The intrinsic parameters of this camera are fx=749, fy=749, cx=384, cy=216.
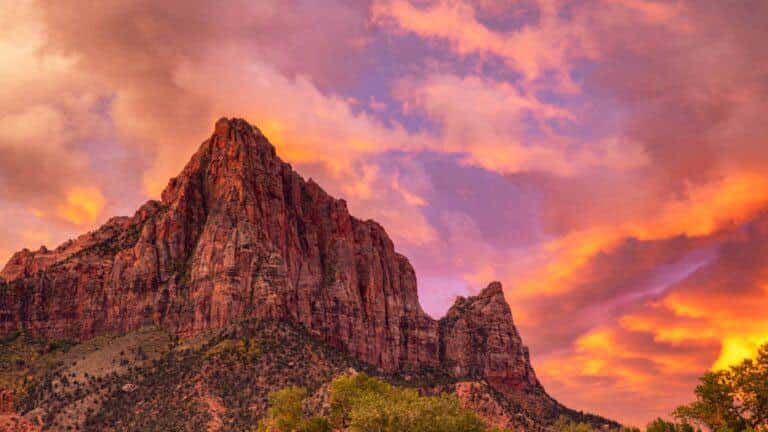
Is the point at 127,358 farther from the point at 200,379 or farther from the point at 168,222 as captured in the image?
the point at 168,222

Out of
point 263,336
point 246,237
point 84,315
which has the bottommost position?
point 263,336

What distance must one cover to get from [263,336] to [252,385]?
19.4 m

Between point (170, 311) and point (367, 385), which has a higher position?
point (170, 311)

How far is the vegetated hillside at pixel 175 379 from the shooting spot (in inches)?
5162

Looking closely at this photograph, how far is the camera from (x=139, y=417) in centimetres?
13350

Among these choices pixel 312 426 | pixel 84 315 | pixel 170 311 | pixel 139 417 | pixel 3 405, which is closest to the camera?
pixel 312 426

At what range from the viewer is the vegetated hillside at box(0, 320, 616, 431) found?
131125mm

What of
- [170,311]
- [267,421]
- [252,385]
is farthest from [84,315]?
[267,421]

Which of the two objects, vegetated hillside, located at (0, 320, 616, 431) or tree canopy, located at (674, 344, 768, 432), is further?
vegetated hillside, located at (0, 320, 616, 431)

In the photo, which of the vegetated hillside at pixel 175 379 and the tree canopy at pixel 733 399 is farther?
the vegetated hillside at pixel 175 379

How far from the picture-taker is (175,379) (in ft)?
467

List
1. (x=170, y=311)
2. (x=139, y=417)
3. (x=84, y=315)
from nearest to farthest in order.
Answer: (x=139, y=417), (x=170, y=311), (x=84, y=315)

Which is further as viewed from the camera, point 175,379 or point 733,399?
point 175,379

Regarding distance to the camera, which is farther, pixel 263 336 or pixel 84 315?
pixel 84 315
